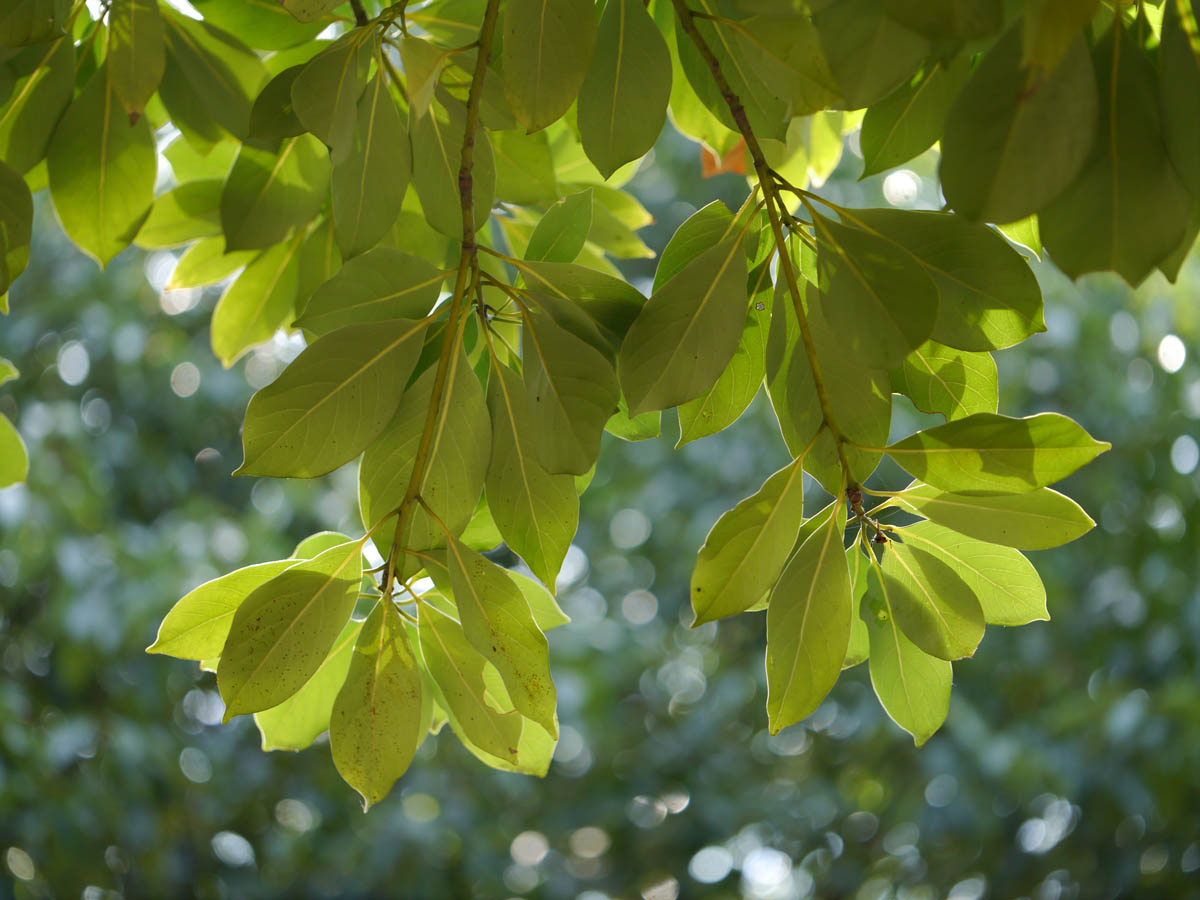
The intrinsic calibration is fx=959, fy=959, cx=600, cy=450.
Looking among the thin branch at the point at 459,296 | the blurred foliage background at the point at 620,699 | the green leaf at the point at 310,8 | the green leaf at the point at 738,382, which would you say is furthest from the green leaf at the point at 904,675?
the blurred foliage background at the point at 620,699

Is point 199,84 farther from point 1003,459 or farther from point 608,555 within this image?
point 608,555

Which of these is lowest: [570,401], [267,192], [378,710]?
[378,710]

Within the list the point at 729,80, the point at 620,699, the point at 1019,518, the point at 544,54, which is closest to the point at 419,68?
the point at 544,54

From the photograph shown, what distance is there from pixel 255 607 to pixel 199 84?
34 cm

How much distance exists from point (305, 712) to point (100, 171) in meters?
0.33

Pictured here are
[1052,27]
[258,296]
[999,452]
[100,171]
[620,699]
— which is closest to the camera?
[1052,27]

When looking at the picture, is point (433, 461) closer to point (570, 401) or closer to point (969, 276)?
point (570, 401)

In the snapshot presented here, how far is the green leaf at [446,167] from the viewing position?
0.45 metres

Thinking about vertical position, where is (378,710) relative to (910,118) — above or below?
below

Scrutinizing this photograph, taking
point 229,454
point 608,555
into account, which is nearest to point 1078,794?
point 608,555

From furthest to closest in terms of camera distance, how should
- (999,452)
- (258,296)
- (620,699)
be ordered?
(620,699)
(258,296)
(999,452)

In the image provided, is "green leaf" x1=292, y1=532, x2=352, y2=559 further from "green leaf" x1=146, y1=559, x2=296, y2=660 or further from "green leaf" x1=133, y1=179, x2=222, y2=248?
"green leaf" x1=133, y1=179, x2=222, y2=248

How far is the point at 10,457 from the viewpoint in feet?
1.86

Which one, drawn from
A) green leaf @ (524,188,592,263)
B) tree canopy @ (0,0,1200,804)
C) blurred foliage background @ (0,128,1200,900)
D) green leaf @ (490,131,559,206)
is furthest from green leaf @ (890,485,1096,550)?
blurred foliage background @ (0,128,1200,900)
